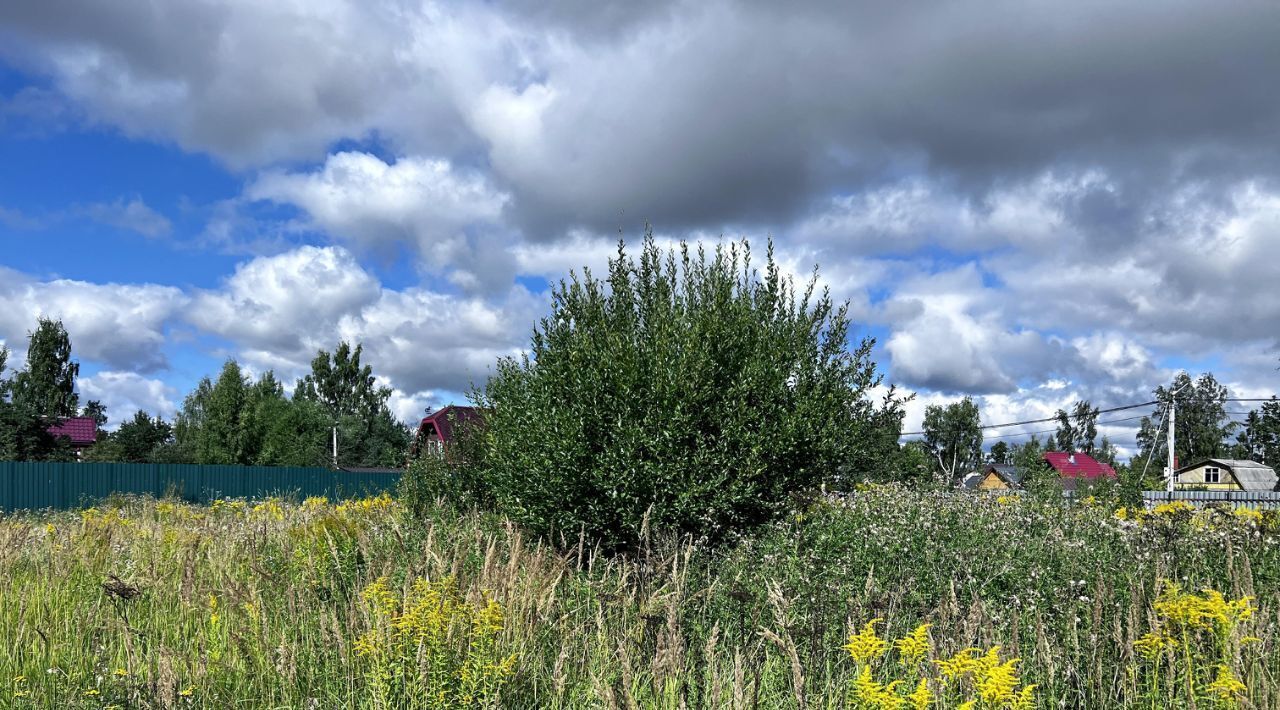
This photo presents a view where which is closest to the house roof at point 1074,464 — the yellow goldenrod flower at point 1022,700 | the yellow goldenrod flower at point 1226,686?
the yellow goldenrod flower at point 1226,686

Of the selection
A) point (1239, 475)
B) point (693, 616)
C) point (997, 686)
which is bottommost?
point (1239, 475)

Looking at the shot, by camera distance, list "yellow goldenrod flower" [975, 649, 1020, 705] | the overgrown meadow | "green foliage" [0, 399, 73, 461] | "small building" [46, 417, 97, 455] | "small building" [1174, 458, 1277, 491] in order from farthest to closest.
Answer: "small building" [1174, 458, 1277, 491] < "small building" [46, 417, 97, 455] < "green foliage" [0, 399, 73, 461] < the overgrown meadow < "yellow goldenrod flower" [975, 649, 1020, 705]

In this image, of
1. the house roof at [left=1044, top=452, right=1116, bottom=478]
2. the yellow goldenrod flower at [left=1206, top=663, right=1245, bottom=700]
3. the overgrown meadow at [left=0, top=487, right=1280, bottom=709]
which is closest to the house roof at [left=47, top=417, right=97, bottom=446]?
the overgrown meadow at [left=0, top=487, right=1280, bottom=709]

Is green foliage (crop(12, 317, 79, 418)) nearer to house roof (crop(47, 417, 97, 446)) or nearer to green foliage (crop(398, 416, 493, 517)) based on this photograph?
house roof (crop(47, 417, 97, 446))

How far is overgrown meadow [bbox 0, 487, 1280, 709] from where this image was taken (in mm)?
3252

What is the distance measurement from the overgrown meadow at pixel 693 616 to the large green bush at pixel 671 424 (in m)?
0.47

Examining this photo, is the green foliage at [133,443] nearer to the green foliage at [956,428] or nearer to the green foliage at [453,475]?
the green foliage at [453,475]

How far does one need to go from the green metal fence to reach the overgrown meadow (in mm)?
15913

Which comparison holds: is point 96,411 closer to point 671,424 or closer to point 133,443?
point 133,443

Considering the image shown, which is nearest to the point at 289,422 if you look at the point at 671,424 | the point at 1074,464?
the point at 671,424

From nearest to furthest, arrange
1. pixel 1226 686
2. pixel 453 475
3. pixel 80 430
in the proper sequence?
pixel 1226 686
pixel 453 475
pixel 80 430

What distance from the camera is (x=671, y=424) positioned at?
24.8 feet

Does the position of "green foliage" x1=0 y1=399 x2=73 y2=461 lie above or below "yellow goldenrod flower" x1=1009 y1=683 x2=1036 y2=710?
above

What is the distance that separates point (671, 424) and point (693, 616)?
2429mm
